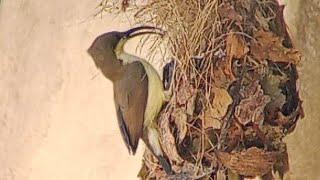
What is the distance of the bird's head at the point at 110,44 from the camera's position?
1612mm

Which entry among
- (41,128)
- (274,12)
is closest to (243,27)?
(274,12)

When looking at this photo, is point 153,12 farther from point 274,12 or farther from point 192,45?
point 274,12

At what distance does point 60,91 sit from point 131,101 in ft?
0.59

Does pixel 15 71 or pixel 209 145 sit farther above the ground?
pixel 15 71

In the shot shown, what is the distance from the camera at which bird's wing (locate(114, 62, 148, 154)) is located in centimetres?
158

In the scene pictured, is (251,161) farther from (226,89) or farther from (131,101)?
(131,101)

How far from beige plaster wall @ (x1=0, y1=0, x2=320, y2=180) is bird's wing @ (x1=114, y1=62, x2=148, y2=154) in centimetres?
2

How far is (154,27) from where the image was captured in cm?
160

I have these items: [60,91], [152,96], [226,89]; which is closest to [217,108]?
[226,89]

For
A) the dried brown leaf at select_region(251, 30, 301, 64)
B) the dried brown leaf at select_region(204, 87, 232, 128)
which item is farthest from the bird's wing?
the dried brown leaf at select_region(251, 30, 301, 64)

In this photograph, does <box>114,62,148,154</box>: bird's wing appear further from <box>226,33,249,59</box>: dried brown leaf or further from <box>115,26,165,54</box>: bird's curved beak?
→ <box>226,33,249,59</box>: dried brown leaf

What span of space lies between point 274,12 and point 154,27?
0.27 metres

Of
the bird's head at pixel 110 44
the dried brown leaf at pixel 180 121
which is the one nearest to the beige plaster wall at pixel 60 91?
the bird's head at pixel 110 44

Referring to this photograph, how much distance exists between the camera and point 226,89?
5.04 feet
